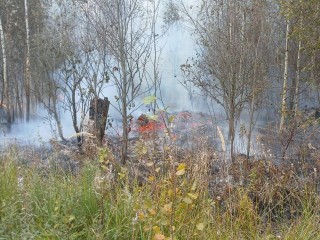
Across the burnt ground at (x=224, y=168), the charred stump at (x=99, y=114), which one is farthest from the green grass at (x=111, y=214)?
the charred stump at (x=99, y=114)

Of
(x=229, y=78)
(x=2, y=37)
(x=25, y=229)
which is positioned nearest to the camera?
(x=25, y=229)

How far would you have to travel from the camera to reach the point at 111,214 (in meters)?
Result: 3.36

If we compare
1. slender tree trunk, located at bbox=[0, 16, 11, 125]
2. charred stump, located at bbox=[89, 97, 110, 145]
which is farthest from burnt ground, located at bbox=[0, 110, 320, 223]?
slender tree trunk, located at bbox=[0, 16, 11, 125]

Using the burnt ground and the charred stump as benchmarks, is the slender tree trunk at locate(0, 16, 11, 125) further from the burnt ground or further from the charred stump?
the burnt ground

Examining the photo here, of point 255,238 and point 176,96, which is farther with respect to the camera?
point 176,96

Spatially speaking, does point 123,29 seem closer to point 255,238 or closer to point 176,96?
point 255,238

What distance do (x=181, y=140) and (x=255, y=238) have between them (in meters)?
7.41

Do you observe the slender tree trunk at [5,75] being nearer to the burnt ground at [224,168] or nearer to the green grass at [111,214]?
the burnt ground at [224,168]

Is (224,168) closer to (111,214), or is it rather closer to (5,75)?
(111,214)

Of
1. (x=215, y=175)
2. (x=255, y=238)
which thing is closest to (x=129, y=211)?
(x=255, y=238)

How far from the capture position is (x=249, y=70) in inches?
400

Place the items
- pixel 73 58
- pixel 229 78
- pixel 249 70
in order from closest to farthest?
1. pixel 229 78
2. pixel 249 70
3. pixel 73 58

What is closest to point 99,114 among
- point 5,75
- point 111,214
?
point 111,214

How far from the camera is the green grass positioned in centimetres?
310
